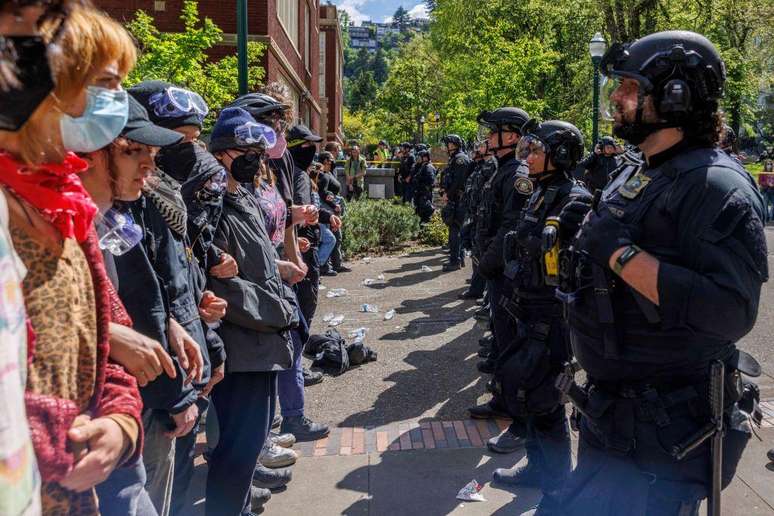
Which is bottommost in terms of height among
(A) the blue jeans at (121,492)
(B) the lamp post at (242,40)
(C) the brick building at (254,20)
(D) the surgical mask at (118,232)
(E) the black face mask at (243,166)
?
(A) the blue jeans at (121,492)

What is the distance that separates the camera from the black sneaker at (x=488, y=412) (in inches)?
203

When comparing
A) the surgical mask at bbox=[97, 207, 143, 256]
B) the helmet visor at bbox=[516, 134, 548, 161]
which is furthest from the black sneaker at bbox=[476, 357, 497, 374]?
the surgical mask at bbox=[97, 207, 143, 256]

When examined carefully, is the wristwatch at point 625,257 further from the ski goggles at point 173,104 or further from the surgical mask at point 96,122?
the ski goggles at point 173,104

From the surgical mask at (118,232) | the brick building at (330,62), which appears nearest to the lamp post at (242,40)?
the surgical mask at (118,232)

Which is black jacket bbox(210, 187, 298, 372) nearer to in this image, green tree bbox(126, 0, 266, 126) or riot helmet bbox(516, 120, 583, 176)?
riot helmet bbox(516, 120, 583, 176)

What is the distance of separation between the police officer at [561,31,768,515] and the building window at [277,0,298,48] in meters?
18.9

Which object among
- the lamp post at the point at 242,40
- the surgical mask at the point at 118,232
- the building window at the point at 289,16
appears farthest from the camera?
the building window at the point at 289,16

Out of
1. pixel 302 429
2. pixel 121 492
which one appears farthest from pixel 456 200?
pixel 121 492

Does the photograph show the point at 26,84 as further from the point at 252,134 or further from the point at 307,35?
the point at 307,35

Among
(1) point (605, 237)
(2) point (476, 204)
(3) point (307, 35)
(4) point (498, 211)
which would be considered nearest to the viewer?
(1) point (605, 237)

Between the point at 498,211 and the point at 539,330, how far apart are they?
1776 mm

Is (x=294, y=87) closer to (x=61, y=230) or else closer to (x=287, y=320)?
(x=287, y=320)

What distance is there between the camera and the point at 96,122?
5.54 ft

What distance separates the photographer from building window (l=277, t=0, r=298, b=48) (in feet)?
69.4
